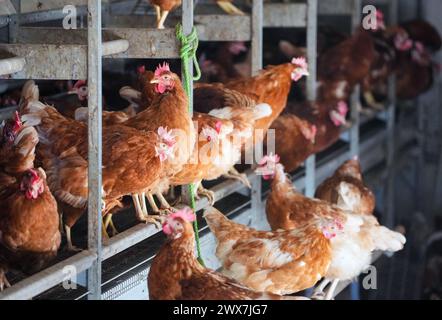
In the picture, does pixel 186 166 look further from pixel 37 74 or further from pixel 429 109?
pixel 429 109

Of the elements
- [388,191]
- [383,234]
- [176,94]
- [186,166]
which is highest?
[176,94]

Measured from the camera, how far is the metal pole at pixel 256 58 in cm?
436

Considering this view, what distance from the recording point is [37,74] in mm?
3061

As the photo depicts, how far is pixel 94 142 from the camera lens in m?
3.05

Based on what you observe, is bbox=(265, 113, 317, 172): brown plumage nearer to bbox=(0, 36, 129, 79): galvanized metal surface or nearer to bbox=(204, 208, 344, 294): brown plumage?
bbox=(204, 208, 344, 294): brown plumage

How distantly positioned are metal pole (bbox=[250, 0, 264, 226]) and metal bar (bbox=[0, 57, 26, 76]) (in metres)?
1.62


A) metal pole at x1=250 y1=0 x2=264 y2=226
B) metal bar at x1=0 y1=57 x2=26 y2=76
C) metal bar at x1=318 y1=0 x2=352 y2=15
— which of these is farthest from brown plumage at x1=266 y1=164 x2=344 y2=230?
metal bar at x1=318 y1=0 x2=352 y2=15

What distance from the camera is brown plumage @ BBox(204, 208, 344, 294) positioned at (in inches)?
137

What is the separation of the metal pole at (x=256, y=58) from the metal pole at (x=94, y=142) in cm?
146

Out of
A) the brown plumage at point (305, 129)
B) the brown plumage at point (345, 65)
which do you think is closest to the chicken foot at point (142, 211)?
the brown plumage at point (305, 129)

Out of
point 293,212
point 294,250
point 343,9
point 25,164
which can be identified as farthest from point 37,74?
point 343,9

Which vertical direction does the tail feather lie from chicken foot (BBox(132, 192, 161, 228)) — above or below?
above

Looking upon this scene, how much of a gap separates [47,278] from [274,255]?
0.99m
